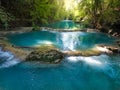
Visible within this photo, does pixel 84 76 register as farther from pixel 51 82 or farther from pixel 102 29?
pixel 102 29

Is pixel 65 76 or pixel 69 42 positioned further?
pixel 69 42

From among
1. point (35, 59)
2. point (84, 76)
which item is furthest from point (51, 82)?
point (35, 59)

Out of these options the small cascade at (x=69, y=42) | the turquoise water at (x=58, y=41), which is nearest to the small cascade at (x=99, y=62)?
the small cascade at (x=69, y=42)

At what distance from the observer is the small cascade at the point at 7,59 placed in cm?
1330

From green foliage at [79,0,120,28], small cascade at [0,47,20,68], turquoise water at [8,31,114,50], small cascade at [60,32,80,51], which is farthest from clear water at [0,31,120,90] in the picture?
green foliage at [79,0,120,28]

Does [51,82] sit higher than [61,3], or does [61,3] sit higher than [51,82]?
[61,3]

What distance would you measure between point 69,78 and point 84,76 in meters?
0.94

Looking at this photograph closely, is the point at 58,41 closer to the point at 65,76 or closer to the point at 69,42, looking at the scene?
the point at 69,42

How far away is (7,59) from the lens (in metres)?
14.0

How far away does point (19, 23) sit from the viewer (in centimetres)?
2955

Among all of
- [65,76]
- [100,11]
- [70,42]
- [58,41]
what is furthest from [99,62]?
[100,11]

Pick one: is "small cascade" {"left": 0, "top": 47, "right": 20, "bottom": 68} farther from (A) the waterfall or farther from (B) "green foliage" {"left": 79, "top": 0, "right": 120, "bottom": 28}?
(B) "green foliage" {"left": 79, "top": 0, "right": 120, "bottom": 28}

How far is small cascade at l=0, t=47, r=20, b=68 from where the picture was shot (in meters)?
13.3

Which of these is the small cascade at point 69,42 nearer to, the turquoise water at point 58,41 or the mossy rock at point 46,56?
the turquoise water at point 58,41
